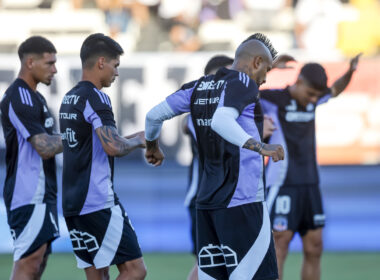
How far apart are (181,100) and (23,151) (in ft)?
5.32

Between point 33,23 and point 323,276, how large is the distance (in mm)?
5288

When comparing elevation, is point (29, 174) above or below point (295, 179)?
above

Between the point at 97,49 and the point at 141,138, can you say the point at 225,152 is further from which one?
the point at 97,49

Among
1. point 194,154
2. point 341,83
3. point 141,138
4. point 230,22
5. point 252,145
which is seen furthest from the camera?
point 230,22

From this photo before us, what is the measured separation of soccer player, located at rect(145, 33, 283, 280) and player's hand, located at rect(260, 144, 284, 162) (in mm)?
263

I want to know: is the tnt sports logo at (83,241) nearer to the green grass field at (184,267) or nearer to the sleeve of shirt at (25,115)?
the sleeve of shirt at (25,115)

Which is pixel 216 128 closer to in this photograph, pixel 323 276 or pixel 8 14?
pixel 323 276

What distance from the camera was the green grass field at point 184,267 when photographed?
28.2 ft

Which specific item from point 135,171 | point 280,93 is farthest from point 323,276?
point 135,171

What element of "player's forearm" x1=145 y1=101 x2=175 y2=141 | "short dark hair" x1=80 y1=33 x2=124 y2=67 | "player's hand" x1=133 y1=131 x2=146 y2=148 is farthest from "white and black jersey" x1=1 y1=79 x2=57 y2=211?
"player's forearm" x1=145 y1=101 x2=175 y2=141

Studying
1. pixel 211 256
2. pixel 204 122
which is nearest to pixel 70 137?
pixel 204 122

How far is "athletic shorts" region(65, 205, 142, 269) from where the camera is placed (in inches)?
212

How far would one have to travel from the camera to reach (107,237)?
539 cm

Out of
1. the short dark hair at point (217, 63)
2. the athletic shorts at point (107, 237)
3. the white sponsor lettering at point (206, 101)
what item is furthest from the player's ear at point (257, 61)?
the short dark hair at point (217, 63)
